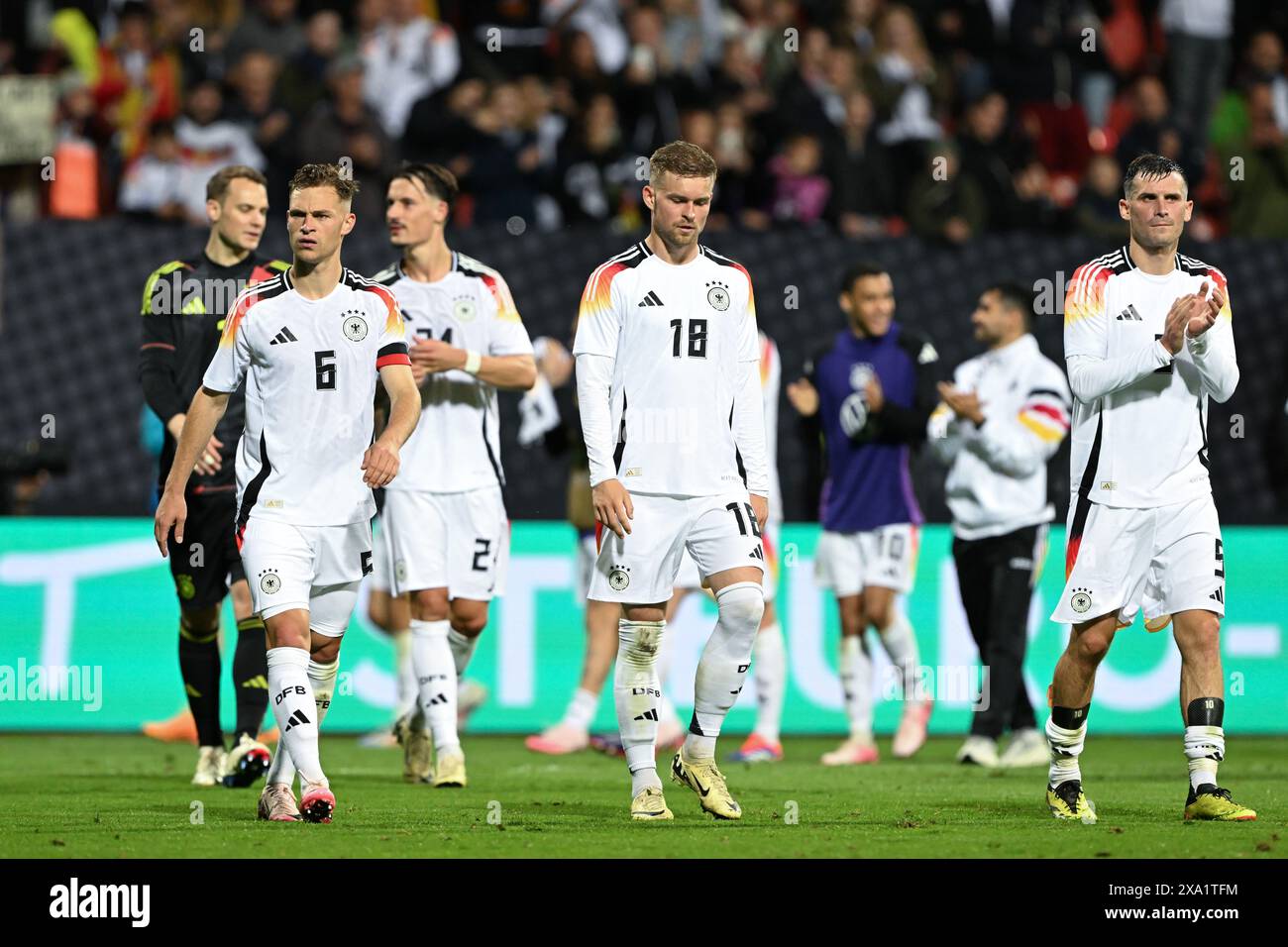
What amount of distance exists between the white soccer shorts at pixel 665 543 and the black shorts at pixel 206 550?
2.29m

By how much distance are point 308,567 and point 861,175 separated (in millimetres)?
8888

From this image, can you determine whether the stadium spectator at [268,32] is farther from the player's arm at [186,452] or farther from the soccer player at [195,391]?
the player's arm at [186,452]

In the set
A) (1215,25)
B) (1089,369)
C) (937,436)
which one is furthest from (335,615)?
(1215,25)

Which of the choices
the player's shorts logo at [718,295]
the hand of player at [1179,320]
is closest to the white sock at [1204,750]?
the hand of player at [1179,320]

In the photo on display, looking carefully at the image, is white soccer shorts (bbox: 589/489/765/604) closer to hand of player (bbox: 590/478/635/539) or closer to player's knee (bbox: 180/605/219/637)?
hand of player (bbox: 590/478/635/539)

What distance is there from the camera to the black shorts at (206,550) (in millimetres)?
9086

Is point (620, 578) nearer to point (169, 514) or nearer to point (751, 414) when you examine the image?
point (751, 414)

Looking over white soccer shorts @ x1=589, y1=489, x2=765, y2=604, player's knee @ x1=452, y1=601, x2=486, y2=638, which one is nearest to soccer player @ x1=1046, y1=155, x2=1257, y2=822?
white soccer shorts @ x1=589, y1=489, x2=765, y2=604

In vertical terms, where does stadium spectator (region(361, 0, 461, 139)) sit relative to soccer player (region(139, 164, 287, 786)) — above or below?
Answer: above

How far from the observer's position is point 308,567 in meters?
7.51

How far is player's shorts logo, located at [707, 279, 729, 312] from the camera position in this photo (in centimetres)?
754

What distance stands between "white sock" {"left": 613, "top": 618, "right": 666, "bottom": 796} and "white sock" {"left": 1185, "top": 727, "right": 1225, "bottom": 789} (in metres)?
2.00
